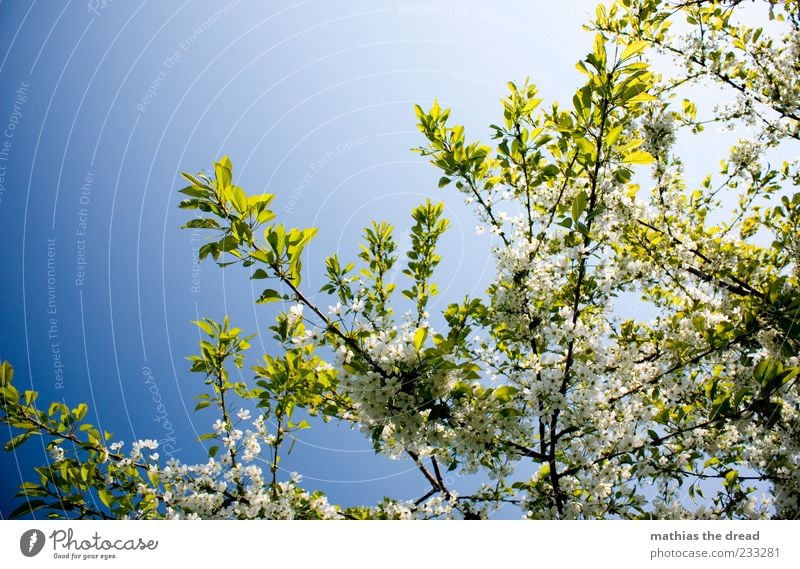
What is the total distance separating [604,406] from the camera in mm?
2830

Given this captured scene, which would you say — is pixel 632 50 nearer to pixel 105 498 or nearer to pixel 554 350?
pixel 554 350

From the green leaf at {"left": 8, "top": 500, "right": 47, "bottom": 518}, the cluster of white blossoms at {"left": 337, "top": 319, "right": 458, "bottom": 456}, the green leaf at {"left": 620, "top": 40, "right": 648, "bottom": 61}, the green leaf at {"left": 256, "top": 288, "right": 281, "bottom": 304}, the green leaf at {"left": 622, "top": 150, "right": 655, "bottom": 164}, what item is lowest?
the green leaf at {"left": 8, "top": 500, "right": 47, "bottom": 518}

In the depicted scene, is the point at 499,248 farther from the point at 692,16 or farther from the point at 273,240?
the point at 692,16

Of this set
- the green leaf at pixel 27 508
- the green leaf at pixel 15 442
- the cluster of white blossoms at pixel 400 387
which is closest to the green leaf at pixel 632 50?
the cluster of white blossoms at pixel 400 387

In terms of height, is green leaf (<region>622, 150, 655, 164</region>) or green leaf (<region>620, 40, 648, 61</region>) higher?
green leaf (<region>620, 40, 648, 61</region>)

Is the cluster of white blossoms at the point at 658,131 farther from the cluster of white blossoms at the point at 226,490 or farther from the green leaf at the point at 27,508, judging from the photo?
the green leaf at the point at 27,508

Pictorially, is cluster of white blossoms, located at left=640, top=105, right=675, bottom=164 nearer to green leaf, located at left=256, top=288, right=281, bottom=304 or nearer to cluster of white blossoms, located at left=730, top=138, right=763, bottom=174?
cluster of white blossoms, located at left=730, top=138, right=763, bottom=174

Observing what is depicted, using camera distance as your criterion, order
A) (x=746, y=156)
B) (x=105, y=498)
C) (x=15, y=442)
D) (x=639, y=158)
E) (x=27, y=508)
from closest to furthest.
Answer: (x=639, y=158), (x=27, y=508), (x=105, y=498), (x=15, y=442), (x=746, y=156)

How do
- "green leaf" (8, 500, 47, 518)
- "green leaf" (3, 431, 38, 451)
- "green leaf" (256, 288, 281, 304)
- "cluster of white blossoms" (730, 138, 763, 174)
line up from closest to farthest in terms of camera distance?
"green leaf" (256, 288, 281, 304) → "green leaf" (8, 500, 47, 518) → "green leaf" (3, 431, 38, 451) → "cluster of white blossoms" (730, 138, 763, 174)

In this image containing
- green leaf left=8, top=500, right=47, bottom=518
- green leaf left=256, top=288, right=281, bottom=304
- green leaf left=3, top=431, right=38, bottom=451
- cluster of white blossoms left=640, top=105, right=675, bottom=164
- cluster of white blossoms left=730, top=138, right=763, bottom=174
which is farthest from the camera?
cluster of white blossoms left=730, top=138, right=763, bottom=174

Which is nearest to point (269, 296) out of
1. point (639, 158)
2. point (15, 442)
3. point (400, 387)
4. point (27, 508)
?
point (400, 387)

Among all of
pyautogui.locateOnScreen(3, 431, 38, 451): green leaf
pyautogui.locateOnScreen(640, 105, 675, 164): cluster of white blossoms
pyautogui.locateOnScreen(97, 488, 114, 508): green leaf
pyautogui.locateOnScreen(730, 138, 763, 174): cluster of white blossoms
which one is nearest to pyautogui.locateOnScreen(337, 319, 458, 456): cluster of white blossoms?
pyautogui.locateOnScreen(97, 488, 114, 508): green leaf

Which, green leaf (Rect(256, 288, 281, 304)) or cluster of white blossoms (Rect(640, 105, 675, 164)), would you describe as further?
cluster of white blossoms (Rect(640, 105, 675, 164))
